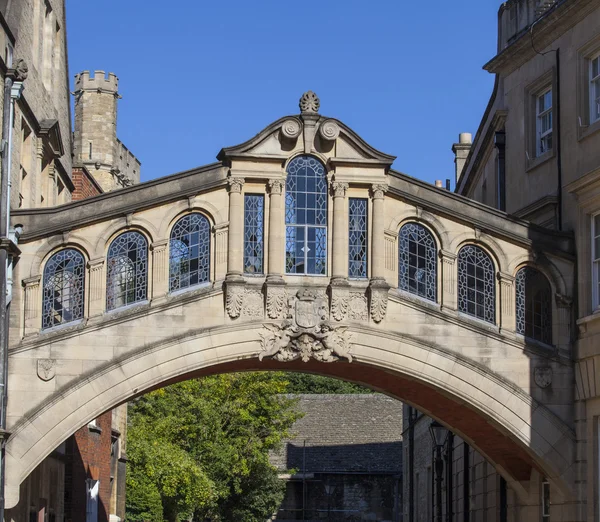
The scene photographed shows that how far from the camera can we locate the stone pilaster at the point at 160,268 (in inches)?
868

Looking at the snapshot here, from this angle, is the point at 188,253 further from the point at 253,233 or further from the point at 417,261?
the point at 417,261

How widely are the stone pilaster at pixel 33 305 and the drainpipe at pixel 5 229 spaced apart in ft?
1.73

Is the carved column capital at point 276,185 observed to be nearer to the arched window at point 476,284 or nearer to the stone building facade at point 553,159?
the arched window at point 476,284

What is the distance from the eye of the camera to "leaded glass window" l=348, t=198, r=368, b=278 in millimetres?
22625

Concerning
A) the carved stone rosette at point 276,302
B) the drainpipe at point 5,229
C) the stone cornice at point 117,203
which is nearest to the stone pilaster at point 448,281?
the carved stone rosette at point 276,302

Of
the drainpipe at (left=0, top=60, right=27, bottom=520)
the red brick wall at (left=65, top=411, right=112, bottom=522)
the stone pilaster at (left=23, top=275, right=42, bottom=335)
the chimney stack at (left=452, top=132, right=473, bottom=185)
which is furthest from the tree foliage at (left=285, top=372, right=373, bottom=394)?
the drainpipe at (left=0, top=60, right=27, bottom=520)

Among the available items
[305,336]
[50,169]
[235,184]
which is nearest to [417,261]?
[305,336]

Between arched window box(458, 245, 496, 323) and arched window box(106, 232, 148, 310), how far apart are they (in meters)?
5.68

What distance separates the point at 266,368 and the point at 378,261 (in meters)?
3.02

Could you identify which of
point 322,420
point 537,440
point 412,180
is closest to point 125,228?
point 412,180

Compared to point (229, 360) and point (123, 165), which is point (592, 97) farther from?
point (123, 165)

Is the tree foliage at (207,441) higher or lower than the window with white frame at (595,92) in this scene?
lower

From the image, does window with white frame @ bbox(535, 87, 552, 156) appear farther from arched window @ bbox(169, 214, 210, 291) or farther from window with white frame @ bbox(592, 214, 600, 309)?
arched window @ bbox(169, 214, 210, 291)

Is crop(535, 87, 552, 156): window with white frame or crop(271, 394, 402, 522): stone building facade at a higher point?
crop(535, 87, 552, 156): window with white frame
